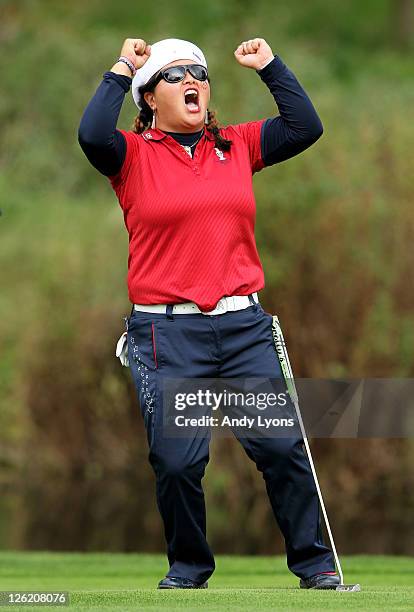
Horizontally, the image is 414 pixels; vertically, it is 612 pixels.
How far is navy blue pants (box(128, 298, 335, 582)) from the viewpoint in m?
5.62

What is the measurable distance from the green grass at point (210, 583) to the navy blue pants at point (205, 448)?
0.23m

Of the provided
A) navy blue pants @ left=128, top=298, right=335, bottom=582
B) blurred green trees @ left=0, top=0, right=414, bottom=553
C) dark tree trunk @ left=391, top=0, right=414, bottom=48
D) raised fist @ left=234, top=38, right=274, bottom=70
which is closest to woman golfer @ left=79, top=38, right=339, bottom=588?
navy blue pants @ left=128, top=298, right=335, bottom=582

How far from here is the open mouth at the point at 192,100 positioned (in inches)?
232

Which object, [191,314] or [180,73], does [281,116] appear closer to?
[180,73]

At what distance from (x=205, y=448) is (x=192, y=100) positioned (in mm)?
1408

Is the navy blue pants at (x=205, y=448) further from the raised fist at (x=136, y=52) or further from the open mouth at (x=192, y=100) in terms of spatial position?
the raised fist at (x=136, y=52)

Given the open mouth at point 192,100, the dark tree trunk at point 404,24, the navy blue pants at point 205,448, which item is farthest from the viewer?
the dark tree trunk at point 404,24

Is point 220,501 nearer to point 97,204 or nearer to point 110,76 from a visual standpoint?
point 97,204

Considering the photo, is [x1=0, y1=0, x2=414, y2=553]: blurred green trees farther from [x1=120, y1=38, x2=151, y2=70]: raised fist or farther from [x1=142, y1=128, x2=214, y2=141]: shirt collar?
[x1=120, y1=38, x2=151, y2=70]: raised fist

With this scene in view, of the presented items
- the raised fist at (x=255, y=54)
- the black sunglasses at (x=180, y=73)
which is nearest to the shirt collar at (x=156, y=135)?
the black sunglasses at (x=180, y=73)

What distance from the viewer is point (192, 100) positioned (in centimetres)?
595

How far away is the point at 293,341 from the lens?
17.3 meters

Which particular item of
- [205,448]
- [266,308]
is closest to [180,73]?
[205,448]

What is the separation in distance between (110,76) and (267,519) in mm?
11039
